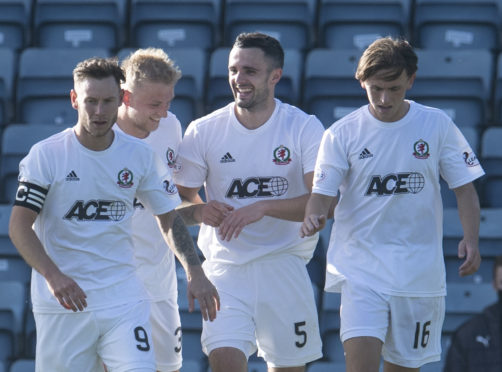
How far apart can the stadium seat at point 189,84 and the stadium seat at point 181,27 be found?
1.93 ft

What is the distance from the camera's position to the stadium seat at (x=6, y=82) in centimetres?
848

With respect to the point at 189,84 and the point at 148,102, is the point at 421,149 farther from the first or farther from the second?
the point at 189,84

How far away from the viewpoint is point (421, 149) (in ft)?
17.6

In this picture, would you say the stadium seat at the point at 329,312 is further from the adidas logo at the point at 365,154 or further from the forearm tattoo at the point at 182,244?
the forearm tattoo at the point at 182,244

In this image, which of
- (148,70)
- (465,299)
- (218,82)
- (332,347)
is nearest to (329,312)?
(332,347)

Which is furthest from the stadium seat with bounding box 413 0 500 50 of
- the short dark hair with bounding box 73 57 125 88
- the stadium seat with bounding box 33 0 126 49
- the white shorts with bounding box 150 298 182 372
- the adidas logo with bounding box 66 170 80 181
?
the adidas logo with bounding box 66 170 80 181

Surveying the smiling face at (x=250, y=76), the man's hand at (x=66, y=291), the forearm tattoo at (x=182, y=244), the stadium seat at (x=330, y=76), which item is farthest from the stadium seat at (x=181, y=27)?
the man's hand at (x=66, y=291)

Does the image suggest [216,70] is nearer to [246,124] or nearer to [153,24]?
[153,24]

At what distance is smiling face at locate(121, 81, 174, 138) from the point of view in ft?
18.1

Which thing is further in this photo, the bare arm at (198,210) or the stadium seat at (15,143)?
the stadium seat at (15,143)

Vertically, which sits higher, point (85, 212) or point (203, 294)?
point (85, 212)

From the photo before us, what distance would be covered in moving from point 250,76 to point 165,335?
155 cm

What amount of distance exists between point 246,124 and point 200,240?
0.73 m

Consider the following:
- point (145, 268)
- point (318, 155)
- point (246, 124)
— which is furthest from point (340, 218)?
point (145, 268)
